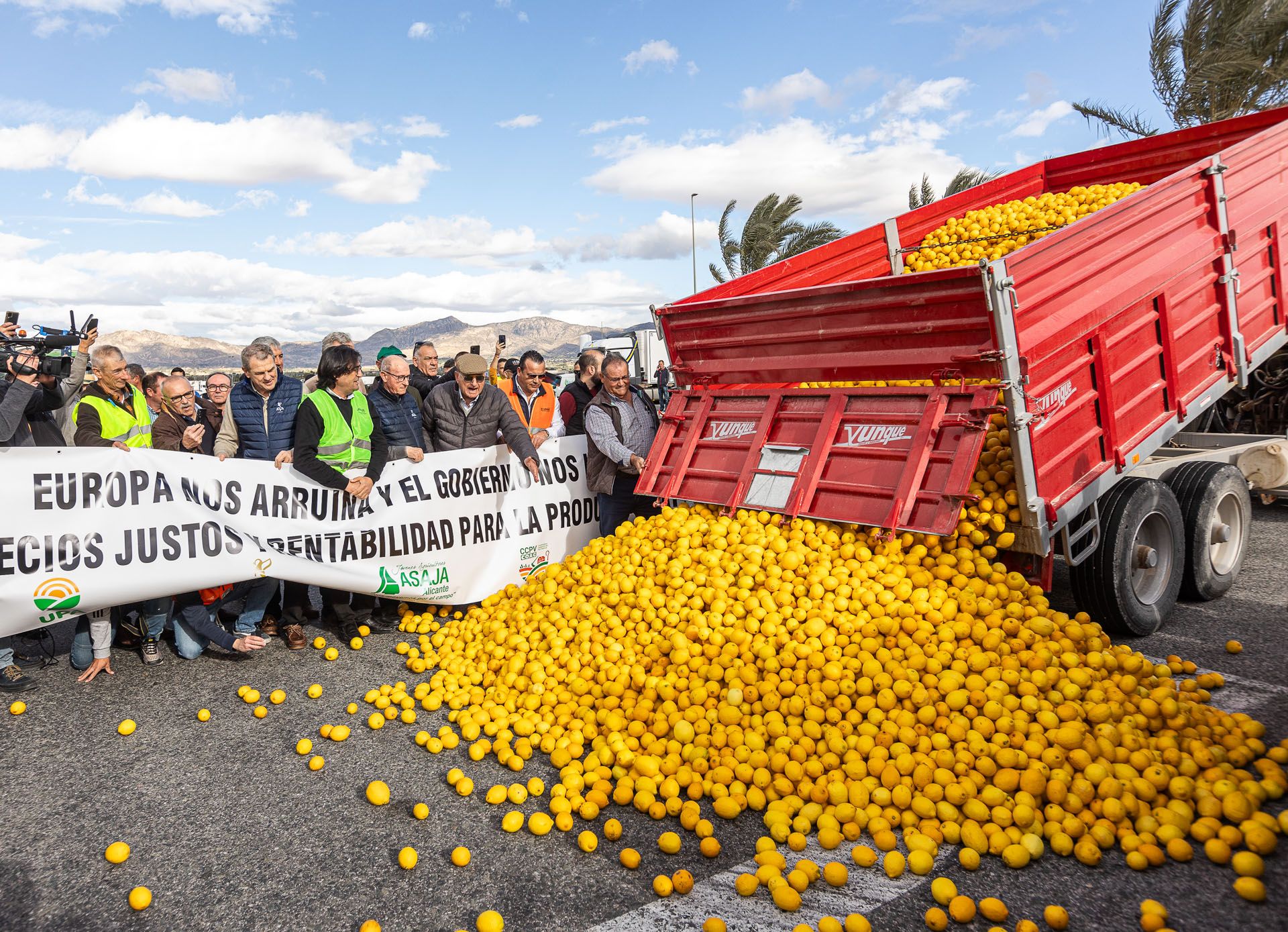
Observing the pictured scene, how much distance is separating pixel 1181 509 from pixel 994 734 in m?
3.41

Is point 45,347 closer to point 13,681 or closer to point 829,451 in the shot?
point 13,681

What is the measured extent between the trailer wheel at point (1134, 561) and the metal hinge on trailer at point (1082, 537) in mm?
106

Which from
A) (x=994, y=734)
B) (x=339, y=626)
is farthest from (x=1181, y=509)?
(x=339, y=626)

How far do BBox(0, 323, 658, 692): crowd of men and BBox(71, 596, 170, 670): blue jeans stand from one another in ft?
0.03

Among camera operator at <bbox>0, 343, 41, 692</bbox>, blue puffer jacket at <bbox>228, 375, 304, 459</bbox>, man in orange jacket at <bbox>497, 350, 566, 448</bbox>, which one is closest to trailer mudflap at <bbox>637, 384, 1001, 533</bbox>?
man in orange jacket at <bbox>497, 350, 566, 448</bbox>

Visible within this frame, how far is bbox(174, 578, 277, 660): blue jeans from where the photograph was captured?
606 centimetres

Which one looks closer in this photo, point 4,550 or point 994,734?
point 994,734

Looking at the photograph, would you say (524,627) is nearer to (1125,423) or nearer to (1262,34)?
(1125,423)

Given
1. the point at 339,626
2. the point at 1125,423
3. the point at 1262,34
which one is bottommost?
the point at 339,626

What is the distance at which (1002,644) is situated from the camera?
4.32 metres

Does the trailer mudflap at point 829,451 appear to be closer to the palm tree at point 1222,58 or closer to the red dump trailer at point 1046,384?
the red dump trailer at point 1046,384

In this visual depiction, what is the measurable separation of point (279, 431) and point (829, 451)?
4.43 m

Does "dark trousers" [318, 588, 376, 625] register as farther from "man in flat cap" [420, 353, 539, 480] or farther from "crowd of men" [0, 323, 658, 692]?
"man in flat cap" [420, 353, 539, 480]

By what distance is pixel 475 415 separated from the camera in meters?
7.21
